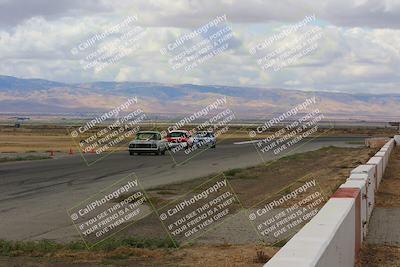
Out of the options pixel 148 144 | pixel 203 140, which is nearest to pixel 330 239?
pixel 148 144

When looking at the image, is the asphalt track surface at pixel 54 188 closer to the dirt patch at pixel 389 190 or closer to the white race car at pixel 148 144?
the dirt patch at pixel 389 190

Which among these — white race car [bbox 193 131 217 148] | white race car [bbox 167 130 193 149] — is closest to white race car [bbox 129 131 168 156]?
white race car [bbox 167 130 193 149]

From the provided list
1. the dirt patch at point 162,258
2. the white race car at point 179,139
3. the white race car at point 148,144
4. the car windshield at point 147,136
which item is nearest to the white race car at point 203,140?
the white race car at point 179,139

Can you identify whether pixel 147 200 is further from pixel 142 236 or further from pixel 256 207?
pixel 142 236

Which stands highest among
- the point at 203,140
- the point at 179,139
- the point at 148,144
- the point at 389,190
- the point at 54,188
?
the point at 148,144

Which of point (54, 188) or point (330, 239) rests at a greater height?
point (54, 188)

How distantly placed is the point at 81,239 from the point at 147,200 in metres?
5.82

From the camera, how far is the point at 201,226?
1275cm

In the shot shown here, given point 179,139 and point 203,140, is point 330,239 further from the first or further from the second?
point 203,140

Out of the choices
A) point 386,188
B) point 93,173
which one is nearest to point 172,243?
point 386,188

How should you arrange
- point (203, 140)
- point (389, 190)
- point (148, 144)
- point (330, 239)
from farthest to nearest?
1. point (203, 140)
2. point (148, 144)
3. point (389, 190)
4. point (330, 239)

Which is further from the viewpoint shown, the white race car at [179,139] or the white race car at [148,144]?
the white race car at [179,139]

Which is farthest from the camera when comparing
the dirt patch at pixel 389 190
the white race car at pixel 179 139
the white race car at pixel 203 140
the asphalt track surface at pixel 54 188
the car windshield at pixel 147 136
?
the white race car at pixel 203 140

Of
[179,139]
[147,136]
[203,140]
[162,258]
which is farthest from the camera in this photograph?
[203,140]
